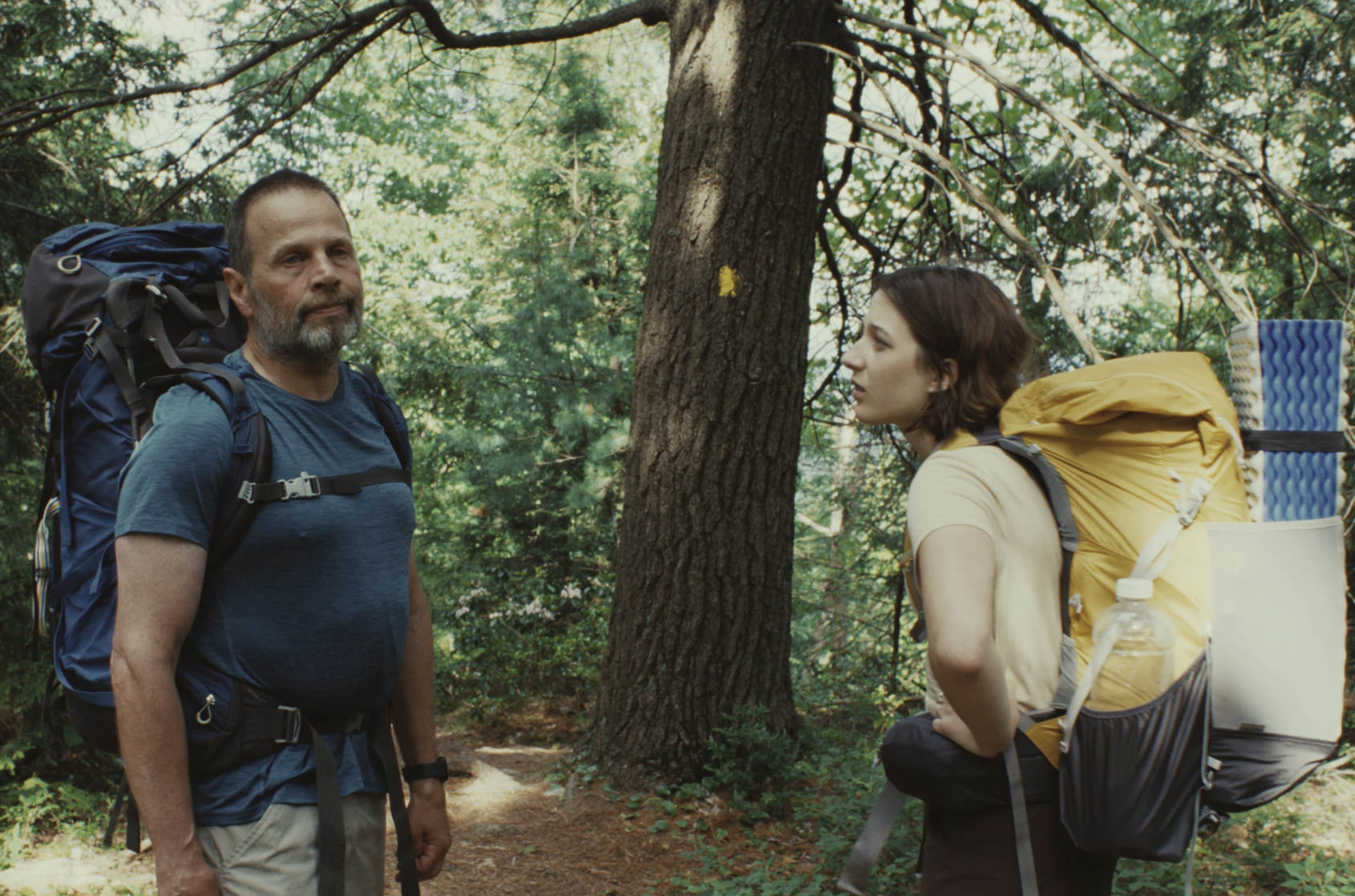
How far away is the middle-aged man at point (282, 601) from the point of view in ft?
5.46

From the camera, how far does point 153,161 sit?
547cm

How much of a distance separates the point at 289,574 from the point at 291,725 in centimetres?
29

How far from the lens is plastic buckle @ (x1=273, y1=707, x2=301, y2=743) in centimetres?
183

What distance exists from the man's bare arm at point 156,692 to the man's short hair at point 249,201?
26.5 inches

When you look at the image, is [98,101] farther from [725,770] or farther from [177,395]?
[725,770]

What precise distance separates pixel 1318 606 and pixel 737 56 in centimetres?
390

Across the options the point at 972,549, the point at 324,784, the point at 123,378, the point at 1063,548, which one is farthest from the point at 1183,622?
the point at 123,378

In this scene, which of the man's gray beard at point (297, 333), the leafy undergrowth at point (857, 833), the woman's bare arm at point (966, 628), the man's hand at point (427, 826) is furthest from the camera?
the leafy undergrowth at point (857, 833)

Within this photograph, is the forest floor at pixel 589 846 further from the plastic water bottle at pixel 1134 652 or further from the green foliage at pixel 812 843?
the plastic water bottle at pixel 1134 652

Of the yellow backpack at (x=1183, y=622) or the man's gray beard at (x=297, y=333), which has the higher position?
the man's gray beard at (x=297, y=333)

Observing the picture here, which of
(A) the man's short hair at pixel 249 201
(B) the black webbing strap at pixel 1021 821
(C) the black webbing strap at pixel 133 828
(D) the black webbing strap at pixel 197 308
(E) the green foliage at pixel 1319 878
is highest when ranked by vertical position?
(A) the man's short hair at pixel 249 201

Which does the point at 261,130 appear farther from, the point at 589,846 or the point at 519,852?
the point at 589,846

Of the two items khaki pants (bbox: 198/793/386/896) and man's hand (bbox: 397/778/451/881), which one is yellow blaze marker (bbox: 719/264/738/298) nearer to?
man's hand (bbox: 397/778/451/881)

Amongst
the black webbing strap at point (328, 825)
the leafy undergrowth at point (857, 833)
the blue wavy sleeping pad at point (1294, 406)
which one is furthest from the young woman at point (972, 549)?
the leafy undergrowth at point (857, 833)
